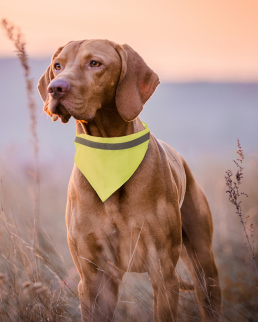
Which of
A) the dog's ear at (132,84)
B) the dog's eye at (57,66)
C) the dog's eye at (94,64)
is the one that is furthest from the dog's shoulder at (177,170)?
the dog's eye at (57,66)

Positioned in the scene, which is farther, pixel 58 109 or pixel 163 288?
pixel 163 288

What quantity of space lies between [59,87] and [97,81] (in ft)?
1.05

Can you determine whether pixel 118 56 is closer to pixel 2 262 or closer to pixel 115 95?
pixel 115 95

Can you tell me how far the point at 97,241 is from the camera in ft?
8.20

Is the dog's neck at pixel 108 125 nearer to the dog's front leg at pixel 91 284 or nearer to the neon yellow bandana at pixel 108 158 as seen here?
the neon yellow bandana at pixel 108 158

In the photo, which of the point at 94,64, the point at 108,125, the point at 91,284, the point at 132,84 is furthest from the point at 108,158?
the point at 91,284

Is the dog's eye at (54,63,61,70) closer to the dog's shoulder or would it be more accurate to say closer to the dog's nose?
the dog's nose

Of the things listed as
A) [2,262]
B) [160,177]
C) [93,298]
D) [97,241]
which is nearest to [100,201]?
[97,241]

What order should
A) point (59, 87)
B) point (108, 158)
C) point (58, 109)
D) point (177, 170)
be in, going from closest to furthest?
point (59, 87) → point (58, 109) → point (108, 158) → point (177, 170)

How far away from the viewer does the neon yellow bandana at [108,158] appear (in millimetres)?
2551

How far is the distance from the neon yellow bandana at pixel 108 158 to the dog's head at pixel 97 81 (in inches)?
10.6

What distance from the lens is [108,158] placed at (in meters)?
2.79

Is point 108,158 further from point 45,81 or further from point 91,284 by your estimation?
point 91,284

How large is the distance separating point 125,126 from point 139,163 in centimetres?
31
